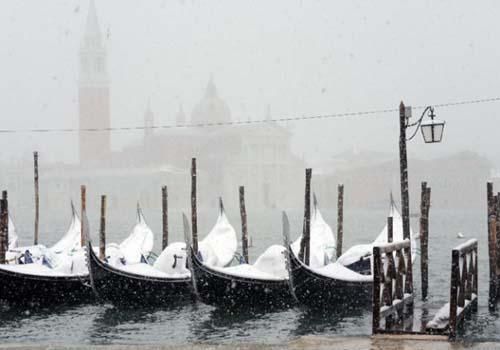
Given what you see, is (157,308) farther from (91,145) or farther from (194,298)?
(91,145)

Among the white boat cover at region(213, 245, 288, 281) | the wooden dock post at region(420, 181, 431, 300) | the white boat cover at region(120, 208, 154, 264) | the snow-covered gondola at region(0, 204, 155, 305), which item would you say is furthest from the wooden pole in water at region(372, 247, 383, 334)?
the white boat cover at region(120, 208, 154, 264)

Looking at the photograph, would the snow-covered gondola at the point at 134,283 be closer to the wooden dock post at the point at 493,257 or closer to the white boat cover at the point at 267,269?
the white boat cover at the point at 267,269

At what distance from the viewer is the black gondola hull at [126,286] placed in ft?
41.0

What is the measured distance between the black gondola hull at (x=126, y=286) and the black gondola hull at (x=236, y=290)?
3.08ft

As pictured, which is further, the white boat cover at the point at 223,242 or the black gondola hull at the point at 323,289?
the white boat cover at the point at 223,242

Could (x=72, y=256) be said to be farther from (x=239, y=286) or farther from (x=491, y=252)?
(x=491, y=252)

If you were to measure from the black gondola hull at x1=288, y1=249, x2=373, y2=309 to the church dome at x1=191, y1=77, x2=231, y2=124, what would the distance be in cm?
11270

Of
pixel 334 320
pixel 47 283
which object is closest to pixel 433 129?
pixel 334 320

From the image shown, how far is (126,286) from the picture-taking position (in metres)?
12.6

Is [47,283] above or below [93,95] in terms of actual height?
below

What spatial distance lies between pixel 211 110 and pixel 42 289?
114 metres

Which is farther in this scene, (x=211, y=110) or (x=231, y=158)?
(x=211, y=110)

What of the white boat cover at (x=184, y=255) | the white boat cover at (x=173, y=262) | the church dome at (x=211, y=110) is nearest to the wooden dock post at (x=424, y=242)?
the white boat cover at (x=184, y=255)

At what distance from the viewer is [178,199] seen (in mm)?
107938
